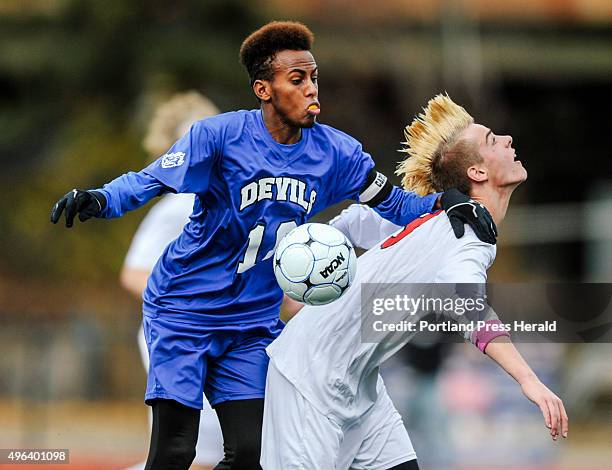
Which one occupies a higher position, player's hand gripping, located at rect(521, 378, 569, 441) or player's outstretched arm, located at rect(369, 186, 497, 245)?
player's outstretched arm, located at rect(369, 186, 497, 245)

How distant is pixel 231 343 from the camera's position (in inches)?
A: 174

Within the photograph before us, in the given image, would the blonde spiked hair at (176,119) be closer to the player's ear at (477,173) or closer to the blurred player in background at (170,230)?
the blurred player in background at (170,230)

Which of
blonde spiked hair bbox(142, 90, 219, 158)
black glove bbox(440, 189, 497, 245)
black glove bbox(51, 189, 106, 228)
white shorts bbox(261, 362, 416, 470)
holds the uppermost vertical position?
blonde spiked hair bbox(142, 90, 219, 158)

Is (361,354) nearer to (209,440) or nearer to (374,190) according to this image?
(374,190)

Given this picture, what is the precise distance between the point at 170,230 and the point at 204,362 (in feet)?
5.47

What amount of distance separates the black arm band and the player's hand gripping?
1.16 meters

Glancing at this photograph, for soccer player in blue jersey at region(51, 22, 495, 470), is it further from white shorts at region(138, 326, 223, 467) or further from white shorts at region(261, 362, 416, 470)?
white shorts at region(138, 326, 223, 467)

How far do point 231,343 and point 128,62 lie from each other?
561 inches

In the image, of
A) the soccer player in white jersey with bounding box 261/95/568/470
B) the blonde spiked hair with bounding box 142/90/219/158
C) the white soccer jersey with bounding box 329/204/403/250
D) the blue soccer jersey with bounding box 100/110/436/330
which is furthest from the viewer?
the blonde spiked hair with bounding box 142/90/219/158

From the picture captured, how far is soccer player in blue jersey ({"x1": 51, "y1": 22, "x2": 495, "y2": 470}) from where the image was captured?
427cm

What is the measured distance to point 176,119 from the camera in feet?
20.3

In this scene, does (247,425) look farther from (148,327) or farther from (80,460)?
(80,460)

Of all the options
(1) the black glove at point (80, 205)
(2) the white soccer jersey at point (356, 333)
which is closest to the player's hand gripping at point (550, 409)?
(2) the white soccer jersey at point (356, 333)

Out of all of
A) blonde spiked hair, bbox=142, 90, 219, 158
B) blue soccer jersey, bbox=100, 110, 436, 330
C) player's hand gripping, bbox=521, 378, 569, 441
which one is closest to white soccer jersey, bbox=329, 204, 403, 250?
blue soccer jersey, bbox=100, 110, 436, 330
